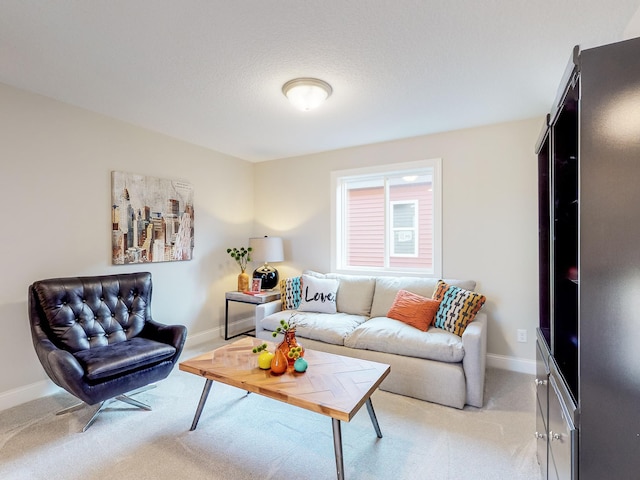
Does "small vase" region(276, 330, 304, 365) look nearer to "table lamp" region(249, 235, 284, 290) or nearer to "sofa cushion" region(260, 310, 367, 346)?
"sofa cushion" region(260, 310, 367, 346)

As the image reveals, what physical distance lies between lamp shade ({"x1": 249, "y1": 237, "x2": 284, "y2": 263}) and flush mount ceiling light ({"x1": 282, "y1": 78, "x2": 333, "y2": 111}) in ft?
6.75

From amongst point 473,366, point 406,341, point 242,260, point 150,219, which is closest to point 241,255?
point 242,260

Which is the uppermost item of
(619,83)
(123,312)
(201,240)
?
(619,83)

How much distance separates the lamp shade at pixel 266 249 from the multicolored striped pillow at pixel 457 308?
211 cm

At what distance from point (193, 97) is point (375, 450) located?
113 inches

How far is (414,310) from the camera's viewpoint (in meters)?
2.98

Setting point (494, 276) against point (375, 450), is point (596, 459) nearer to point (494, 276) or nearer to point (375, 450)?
point (375, 450)

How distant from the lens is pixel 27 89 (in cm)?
251

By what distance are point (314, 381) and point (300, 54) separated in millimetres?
2010

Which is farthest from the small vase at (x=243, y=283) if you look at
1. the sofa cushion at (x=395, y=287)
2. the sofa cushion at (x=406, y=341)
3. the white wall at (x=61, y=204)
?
the sofa cushion at (x=406, y=341)

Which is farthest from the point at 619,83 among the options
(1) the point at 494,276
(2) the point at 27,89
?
(2) the point at 27,89

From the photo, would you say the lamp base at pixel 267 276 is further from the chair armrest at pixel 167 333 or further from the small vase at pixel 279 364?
the small vase at pixel 279 364

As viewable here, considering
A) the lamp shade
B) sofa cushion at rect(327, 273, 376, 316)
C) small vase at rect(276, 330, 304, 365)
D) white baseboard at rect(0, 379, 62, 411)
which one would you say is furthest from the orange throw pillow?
white baseboard at rect(0, 379, 62, 411)

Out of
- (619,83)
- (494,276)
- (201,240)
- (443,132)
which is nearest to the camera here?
(619,83)
